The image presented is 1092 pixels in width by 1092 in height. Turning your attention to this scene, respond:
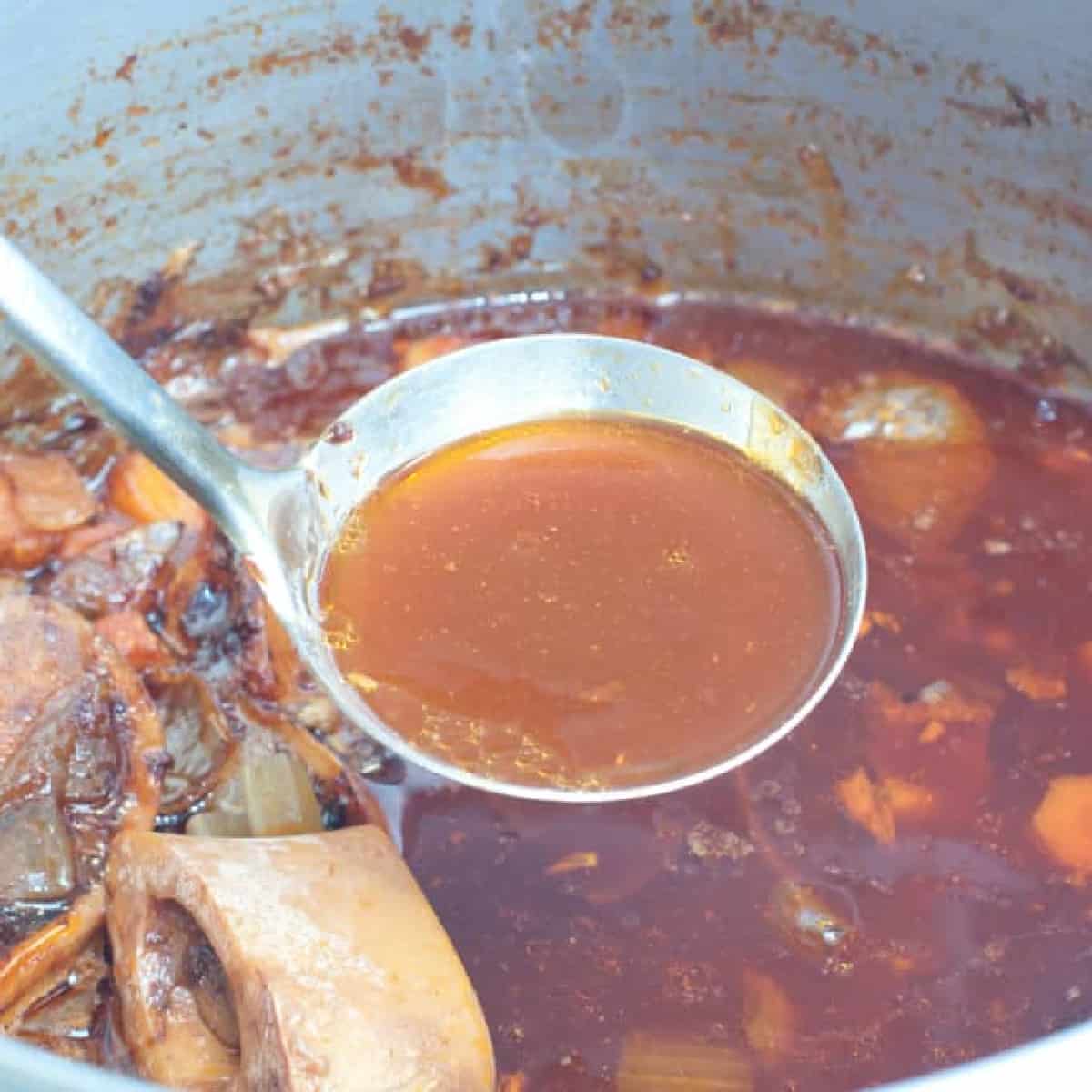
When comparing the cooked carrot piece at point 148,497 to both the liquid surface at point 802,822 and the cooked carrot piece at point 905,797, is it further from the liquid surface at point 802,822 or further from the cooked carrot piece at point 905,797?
the cooked carrot piece at point 905,797

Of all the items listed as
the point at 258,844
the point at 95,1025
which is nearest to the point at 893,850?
the point at 258,844

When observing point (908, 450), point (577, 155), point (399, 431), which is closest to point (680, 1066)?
point (399, 431)

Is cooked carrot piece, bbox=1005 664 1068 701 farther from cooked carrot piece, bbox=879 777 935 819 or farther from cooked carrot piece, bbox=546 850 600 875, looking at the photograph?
cooked carrot piece, bbox=546 850 600 875

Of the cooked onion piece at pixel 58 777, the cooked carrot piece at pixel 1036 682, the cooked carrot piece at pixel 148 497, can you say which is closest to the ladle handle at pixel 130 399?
the cooked onion piece at pixel 58 777

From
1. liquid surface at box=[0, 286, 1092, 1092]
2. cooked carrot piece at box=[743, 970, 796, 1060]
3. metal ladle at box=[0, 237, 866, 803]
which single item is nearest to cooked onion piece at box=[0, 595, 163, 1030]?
liquid surface at box=[0, 286, 1092, 1092]

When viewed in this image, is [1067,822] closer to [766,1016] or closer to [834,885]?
[834,885]

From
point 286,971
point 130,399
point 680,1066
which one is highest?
point 130,399

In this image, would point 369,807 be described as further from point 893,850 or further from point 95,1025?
point 893,850
